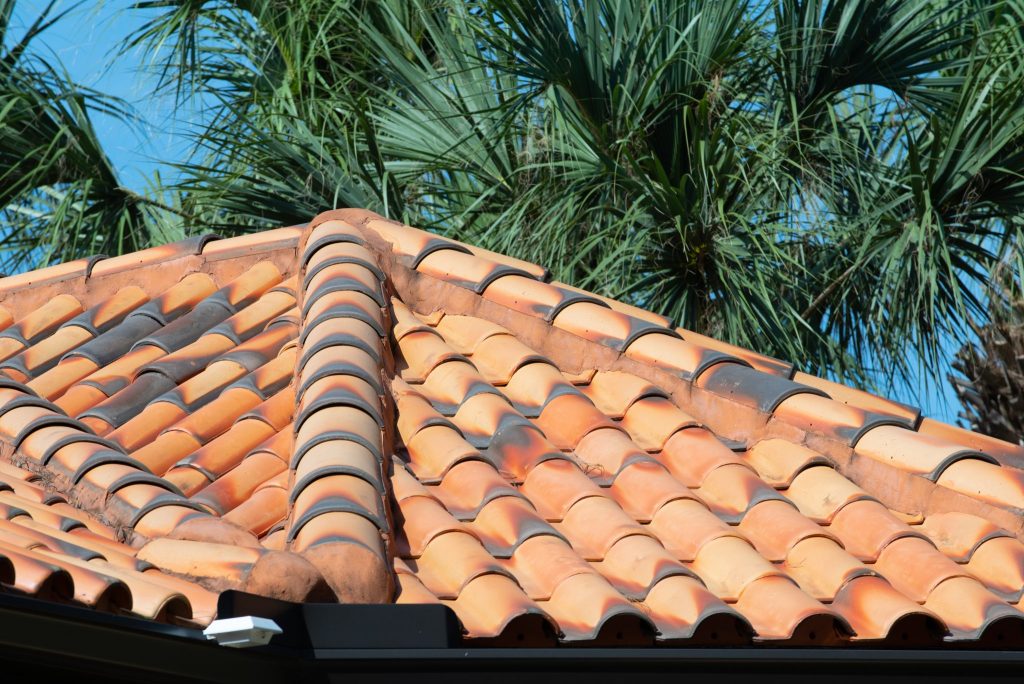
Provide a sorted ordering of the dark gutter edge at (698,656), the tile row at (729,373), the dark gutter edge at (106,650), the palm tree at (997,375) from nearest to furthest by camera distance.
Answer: the dark gutter edge at (106,650) < the dark gutter edge at (698,656) < the tile row at (729,373) < the palm tree at (997,375)

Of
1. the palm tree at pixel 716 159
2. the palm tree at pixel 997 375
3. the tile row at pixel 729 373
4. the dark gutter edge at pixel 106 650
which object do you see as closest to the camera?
the dark gutter edge at pixel 106 650

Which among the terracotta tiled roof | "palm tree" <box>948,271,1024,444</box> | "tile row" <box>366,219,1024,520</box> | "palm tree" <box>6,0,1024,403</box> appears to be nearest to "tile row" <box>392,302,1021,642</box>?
the terracotta tiled roof

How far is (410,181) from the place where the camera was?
7.25 meters

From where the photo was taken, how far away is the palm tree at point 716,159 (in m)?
6.02

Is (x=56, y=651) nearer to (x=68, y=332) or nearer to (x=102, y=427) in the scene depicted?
(x=102, y=427)

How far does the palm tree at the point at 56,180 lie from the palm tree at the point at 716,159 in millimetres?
761

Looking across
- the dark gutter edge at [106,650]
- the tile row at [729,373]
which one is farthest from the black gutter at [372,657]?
the tile row at [729,373]

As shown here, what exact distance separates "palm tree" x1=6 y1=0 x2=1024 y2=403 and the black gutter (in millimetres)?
3459

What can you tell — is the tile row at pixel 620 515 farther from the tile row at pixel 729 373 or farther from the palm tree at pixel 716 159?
the palm tree at pixel 716 159

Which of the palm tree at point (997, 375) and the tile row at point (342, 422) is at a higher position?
the palm tree at point (997, 375)

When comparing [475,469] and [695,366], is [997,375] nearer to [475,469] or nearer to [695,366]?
[695,366]

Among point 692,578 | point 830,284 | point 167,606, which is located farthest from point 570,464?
point 830,284

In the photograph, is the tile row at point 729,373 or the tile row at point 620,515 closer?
the tile row at point 620,515

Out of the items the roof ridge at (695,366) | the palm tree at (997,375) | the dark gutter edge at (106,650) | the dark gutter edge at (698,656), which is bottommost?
the dark gutter edge at (106,650)
